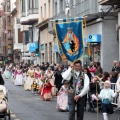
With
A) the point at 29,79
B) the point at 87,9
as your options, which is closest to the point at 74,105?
the point at 29,79

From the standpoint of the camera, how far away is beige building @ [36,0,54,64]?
50.6m

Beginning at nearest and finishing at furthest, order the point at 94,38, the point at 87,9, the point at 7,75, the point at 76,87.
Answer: the point at 76,87, the point at 94,38, the point at 87,9, the point at 7,75

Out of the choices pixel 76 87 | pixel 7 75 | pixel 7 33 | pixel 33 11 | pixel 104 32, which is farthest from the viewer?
pixel 7 33

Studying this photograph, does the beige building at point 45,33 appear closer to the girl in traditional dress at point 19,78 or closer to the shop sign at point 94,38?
the girl in traditional dress at point 19,78

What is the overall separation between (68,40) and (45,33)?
37838 mm

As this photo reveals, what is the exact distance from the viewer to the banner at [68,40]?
15.8 m

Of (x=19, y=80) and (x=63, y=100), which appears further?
(x=19, y=80)

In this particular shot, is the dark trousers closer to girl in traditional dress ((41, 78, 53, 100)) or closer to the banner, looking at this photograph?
the banner

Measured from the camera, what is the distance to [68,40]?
16203 millimetres

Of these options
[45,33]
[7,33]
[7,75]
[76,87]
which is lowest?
[7,75]

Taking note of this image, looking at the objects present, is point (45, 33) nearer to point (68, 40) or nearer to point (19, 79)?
point (19, 79)

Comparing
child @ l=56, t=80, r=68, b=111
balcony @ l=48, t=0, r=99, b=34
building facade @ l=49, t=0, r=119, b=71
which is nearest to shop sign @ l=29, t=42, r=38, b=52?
balcony @ l=48, t=0, r=99, b=34

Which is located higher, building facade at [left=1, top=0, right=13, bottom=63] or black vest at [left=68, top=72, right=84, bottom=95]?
building facade at [left=1, top=0, right=13, bottom=63]

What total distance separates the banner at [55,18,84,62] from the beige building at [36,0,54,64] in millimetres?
32795
